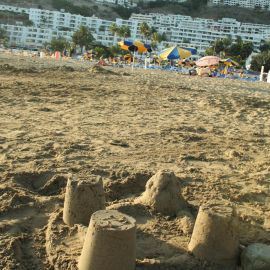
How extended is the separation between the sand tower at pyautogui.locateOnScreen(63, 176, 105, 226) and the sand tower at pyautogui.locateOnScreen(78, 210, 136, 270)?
65cm

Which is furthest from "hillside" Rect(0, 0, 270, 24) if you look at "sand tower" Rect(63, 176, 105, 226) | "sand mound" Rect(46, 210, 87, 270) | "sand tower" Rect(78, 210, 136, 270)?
"sand tower" Rect(78, 210, 136, 270)

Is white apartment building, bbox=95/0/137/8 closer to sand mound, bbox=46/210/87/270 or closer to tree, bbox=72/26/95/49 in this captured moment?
tree, bbox=72/26/95/49

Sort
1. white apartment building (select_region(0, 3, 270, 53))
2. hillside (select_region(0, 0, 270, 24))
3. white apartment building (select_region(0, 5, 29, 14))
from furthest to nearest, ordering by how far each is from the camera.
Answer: hillside (select_region(0, 0, 270, 24))
white apartment building (select_region(0, 5, 29, 14))
white apartment building (select_region(0, 3, 270, 53))

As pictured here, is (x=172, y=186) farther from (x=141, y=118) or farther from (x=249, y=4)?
(x=249, y=4)

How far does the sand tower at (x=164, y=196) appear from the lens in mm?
3586

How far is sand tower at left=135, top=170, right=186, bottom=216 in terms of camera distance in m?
3.59

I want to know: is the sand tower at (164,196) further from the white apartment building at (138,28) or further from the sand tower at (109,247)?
the white apartment building at (138,28)

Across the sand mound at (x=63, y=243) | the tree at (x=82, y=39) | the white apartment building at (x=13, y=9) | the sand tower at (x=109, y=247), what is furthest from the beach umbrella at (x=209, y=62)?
the white apartment building at (x=13, y=9)

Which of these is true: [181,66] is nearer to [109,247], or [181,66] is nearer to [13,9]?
[109,247]

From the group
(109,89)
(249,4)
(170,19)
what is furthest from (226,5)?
(109,89)

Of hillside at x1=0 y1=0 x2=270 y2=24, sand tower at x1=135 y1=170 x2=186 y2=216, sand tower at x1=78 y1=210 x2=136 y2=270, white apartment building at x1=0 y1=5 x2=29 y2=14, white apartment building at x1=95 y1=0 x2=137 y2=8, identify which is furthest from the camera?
white apartment building at x1=95 y1=0 x2=137 y2=8

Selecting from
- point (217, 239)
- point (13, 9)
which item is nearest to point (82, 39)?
point (13, 9)

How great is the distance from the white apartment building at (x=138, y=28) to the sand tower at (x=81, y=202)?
111 meters

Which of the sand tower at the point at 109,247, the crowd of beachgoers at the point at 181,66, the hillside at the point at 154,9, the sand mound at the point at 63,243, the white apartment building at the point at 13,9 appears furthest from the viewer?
the hillside at the point at 154,9
